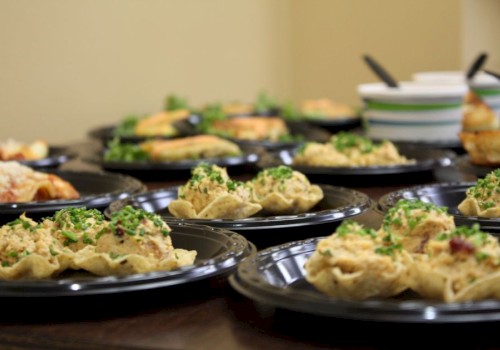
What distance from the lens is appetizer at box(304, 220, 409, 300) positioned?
5.68ft

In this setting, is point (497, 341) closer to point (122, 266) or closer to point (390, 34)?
point (122, 266)

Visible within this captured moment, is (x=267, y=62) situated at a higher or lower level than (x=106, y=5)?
lower

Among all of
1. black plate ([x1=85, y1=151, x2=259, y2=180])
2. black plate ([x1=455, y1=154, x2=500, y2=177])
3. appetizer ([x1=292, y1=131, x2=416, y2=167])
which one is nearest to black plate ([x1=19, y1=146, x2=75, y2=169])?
black plate ([x1=85, y1=151, x2=259, y2=180])

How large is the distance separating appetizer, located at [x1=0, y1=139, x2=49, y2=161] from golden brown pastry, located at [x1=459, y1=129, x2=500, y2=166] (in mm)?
1797

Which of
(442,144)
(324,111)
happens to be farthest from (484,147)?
(324,111)

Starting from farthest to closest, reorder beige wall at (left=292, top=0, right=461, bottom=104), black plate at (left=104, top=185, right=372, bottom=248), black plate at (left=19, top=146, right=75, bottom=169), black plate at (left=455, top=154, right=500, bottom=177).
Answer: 1. beige wall at (left=292, top=0, right=461, bottom=104)
2. black plate at (left=19, top=146, right=75, bottom=169)
3. black plate at (left=455, top=154, right=500, bottom=177)
4. black plate at (left=104, top=185, right=372, bottom=248)

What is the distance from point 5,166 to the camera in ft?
10.2

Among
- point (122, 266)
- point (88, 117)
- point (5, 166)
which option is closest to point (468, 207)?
point (122, 266)

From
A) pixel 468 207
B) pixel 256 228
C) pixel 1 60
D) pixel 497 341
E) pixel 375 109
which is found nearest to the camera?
pixel 497 341

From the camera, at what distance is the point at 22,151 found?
13.4 feet

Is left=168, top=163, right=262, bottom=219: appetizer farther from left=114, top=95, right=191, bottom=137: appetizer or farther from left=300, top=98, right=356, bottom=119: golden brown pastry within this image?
left=300, top=98, right=356, bottom=119: golden brown pastry

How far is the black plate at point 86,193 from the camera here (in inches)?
107

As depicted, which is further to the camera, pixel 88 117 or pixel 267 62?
pixel 267 62

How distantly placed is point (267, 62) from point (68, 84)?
2.33 meters
